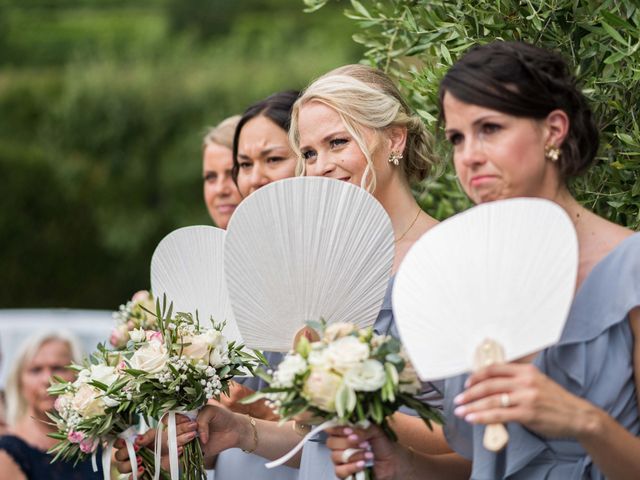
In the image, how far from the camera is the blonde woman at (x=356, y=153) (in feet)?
11.3

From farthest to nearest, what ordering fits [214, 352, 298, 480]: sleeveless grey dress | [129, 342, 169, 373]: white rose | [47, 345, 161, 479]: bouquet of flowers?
1. [214, 352, 298, 480]: sleeveless grey dress
2. [47, 345, 161, 479]: bouquet of flowers
3. [129, 342, 169, 373]: white rose

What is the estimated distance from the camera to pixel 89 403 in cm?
Answer: 357

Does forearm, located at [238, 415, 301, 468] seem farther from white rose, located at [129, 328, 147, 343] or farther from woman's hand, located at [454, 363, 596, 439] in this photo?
woman's hand, located at [454, 363, 596, 439]

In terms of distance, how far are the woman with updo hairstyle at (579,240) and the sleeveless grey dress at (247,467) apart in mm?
1406

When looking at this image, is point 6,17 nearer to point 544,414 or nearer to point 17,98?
point 17,98

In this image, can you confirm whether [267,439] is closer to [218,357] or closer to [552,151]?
[218,357]

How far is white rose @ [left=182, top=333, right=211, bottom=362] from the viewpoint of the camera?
3.41m

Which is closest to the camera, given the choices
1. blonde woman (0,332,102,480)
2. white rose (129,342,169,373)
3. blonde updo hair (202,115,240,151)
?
white rose (129,342,169,373)

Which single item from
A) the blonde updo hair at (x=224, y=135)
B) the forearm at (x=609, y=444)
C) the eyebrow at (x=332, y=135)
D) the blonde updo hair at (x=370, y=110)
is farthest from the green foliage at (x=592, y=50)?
the blonde updo hair at (x=224, y=135)

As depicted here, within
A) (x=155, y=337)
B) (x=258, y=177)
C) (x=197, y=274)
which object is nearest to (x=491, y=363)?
(x=155, y=337)

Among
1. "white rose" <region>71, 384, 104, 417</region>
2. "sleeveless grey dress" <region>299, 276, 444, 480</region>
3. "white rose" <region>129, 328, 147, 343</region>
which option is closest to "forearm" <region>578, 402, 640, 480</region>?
"sleeveless grey dress" <region>299, 276, 444, 480</region>

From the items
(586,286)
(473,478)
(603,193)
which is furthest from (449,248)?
(603,193)

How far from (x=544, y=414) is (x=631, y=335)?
0.40 meters

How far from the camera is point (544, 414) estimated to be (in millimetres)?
2334
